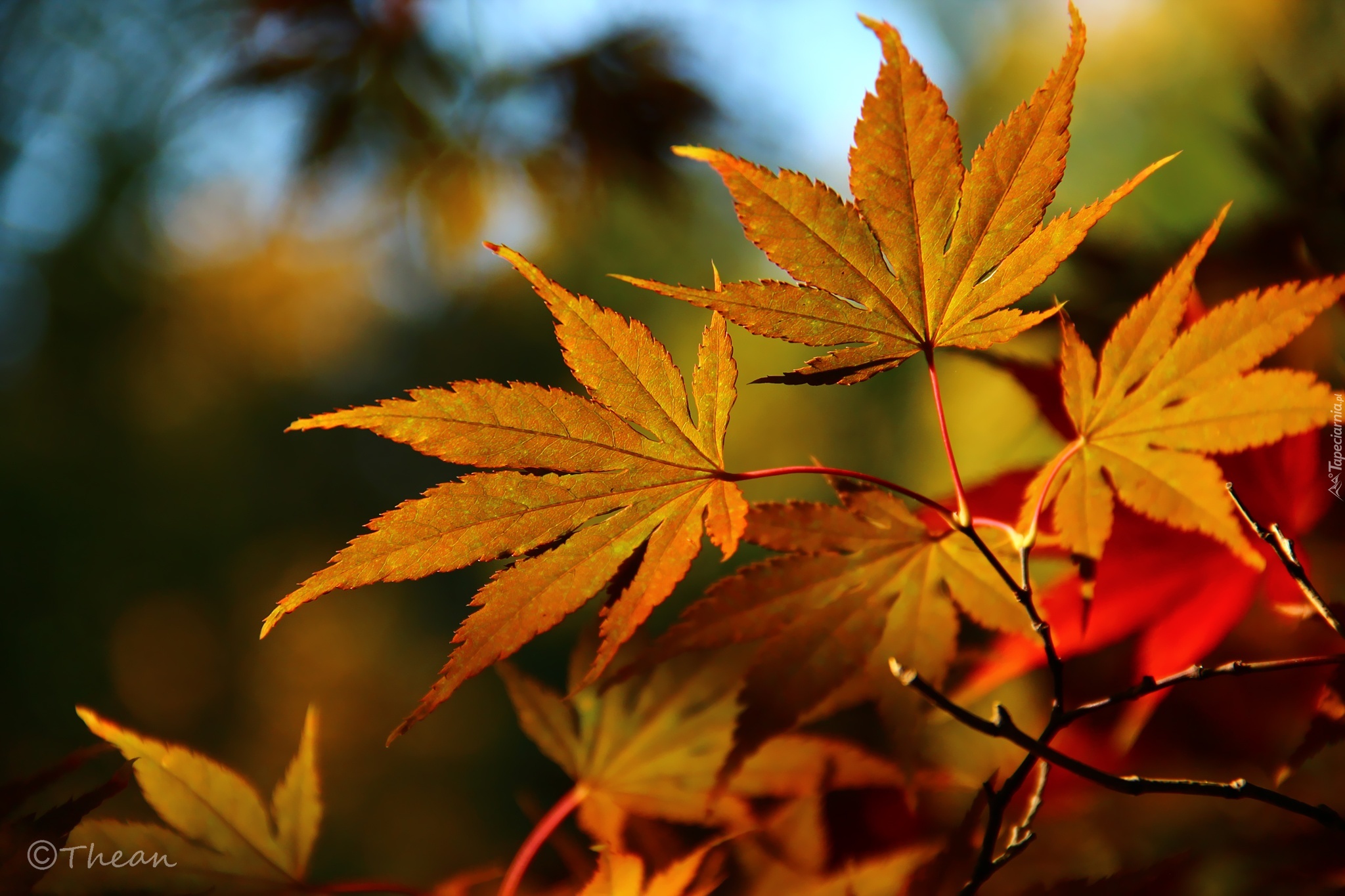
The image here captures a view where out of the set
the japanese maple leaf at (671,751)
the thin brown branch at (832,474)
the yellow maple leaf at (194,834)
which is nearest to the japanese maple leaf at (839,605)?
the thin brown branch at (832,474)

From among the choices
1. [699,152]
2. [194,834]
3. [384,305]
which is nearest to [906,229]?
[699,152]

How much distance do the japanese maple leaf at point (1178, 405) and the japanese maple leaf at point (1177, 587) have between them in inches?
4.5

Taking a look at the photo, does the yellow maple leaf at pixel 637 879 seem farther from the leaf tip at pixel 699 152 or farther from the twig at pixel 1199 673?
the leaf tip at pixel 699 152

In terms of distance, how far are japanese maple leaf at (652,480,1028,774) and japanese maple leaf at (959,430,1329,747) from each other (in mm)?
108

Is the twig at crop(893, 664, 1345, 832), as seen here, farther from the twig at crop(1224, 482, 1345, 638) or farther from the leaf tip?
the leaf tip

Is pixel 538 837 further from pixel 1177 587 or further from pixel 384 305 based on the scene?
pixel 384 305

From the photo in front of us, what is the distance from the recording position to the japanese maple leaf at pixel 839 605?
0.34 metres

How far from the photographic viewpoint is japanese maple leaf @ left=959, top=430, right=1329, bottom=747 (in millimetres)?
467

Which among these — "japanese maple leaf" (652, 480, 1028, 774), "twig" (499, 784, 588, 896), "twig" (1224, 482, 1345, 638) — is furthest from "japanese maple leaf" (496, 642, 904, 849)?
"twig" (1224, 482, 1345, 638)

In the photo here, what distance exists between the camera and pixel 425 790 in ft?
8.70

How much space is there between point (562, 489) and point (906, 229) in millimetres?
172

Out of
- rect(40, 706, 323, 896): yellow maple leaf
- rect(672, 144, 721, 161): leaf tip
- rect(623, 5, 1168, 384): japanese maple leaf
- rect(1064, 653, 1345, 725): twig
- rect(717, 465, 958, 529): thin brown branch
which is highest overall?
rect(672, 144, 721, 161): leaf tip

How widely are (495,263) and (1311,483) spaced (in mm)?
2318

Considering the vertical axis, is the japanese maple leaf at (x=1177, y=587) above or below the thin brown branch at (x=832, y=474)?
below
